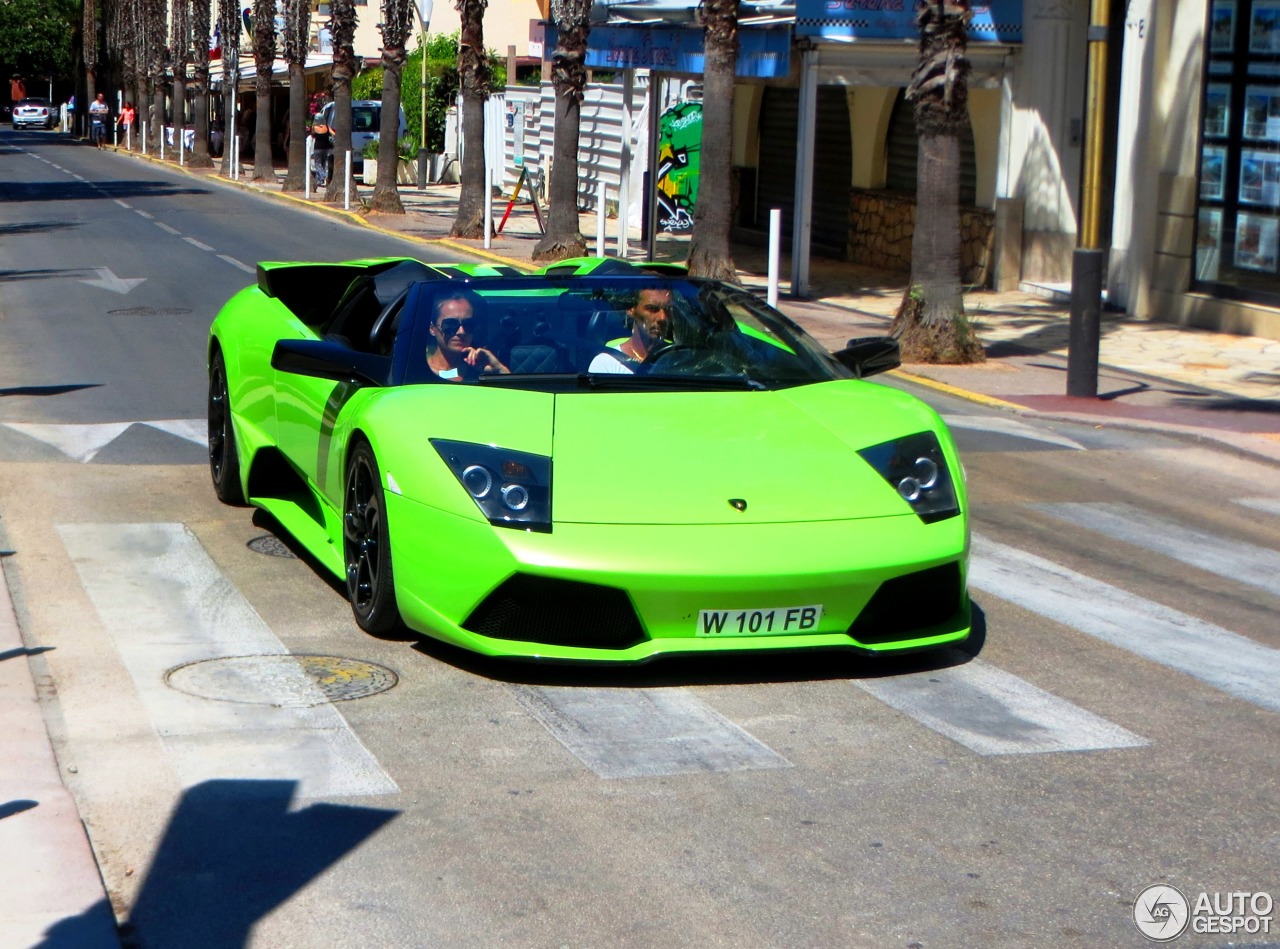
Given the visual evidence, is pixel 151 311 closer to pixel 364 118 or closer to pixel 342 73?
pixel 342 73

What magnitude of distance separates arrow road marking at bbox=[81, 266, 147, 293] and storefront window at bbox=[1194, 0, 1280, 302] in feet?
38.9

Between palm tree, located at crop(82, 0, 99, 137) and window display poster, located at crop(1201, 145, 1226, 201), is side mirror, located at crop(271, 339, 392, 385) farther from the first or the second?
palm tree, located at crop(82, 0, 99, 137)

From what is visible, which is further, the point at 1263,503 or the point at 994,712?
the point at 1263,503

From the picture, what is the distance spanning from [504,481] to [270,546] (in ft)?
8.21

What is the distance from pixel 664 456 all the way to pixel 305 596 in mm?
1887

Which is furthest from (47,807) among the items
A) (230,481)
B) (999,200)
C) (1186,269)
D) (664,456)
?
(999,200)

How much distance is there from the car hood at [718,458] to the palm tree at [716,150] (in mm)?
14066

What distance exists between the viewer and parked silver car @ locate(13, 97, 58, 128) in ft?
340

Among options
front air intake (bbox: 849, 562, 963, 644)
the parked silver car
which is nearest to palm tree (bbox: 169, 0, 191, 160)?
the parked silver car

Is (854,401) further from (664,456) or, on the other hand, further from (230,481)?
(230,481)

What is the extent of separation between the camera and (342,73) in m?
36.9

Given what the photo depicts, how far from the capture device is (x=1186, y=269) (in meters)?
18.8

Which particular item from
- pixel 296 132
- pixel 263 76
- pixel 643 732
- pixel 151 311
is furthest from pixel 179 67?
pixel 643 732

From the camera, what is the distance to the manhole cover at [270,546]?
7.88 m
